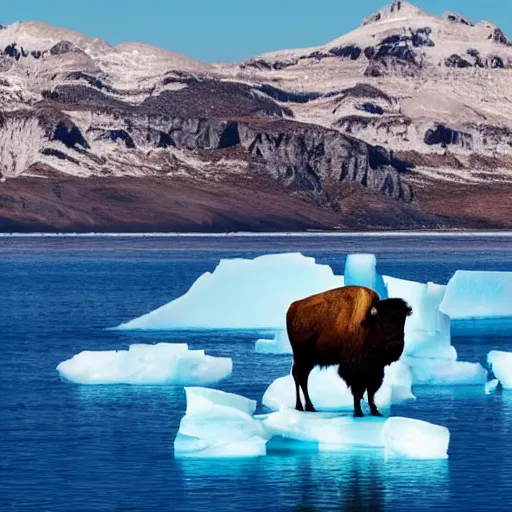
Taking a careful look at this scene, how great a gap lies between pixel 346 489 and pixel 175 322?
2861 cm

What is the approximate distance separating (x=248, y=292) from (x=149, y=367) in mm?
14652

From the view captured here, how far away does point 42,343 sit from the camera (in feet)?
159

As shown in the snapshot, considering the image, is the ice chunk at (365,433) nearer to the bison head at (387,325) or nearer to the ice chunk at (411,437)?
the ice chunk at (411,437)

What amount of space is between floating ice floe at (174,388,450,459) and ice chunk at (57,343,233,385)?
9720 mm

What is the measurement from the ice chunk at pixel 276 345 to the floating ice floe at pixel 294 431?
16.9 metres

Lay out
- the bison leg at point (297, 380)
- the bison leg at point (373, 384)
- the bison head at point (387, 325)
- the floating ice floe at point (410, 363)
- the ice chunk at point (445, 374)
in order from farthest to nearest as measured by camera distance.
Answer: the ice chunk at point (445, 374) < the floating ice floe at point (410, 363) < the bison leg at point (297, 380) < the bison leg at point (373, 384) < the bison head at point (387, 325)

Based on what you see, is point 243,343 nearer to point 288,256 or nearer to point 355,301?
point 288,256

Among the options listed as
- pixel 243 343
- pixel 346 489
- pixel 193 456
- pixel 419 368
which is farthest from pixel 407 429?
pixel 243 343

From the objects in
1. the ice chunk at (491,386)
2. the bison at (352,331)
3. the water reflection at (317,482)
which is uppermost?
the bison at (352,331)

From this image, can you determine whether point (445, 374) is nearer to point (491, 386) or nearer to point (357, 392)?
point (491, 386)

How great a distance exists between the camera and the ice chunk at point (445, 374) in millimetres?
34156

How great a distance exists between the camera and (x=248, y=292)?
160ft

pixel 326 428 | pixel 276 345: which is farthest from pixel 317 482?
pixel 276 345

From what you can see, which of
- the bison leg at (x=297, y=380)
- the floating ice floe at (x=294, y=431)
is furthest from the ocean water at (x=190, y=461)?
the bison leg at (x=297, y=380)
